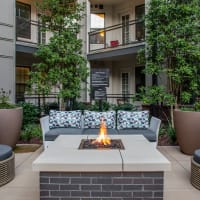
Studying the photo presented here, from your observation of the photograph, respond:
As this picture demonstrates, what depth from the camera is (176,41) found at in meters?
7.63

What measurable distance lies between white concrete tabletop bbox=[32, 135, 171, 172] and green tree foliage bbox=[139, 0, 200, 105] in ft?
15.0

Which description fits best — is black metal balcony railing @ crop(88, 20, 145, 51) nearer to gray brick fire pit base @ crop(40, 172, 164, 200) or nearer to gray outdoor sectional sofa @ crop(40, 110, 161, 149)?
gray outdoor sectional sofa @ crop(40, 110, 161, 149)

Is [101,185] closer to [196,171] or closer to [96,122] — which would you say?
[196,171]

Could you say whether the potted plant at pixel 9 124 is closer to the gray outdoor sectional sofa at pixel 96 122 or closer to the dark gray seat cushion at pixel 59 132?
the gray outdoor sectional sofa at pixel 96 122

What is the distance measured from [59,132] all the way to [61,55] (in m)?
3.66

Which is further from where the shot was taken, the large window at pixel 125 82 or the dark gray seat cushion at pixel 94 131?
the large window at pixel 125 82

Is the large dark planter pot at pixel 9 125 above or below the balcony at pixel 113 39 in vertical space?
below

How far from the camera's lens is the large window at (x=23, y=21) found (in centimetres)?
1136

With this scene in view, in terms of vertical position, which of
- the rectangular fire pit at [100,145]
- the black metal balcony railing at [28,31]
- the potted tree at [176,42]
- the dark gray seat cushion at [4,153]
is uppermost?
the black metal balcony railing at [28,31]

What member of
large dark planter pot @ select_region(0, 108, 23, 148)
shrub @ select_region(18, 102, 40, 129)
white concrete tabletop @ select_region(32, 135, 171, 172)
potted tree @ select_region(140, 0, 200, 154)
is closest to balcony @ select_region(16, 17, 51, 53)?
shrub @ select_region(18, 102, 40, 129)

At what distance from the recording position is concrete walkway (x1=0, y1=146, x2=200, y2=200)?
3633mm

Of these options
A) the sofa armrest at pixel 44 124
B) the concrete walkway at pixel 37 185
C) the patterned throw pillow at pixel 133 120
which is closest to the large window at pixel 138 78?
the patterned throw pillow at pixel 133 120

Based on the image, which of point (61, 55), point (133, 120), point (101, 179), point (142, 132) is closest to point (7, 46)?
point (61, 55)

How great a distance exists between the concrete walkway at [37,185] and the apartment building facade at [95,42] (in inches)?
217
